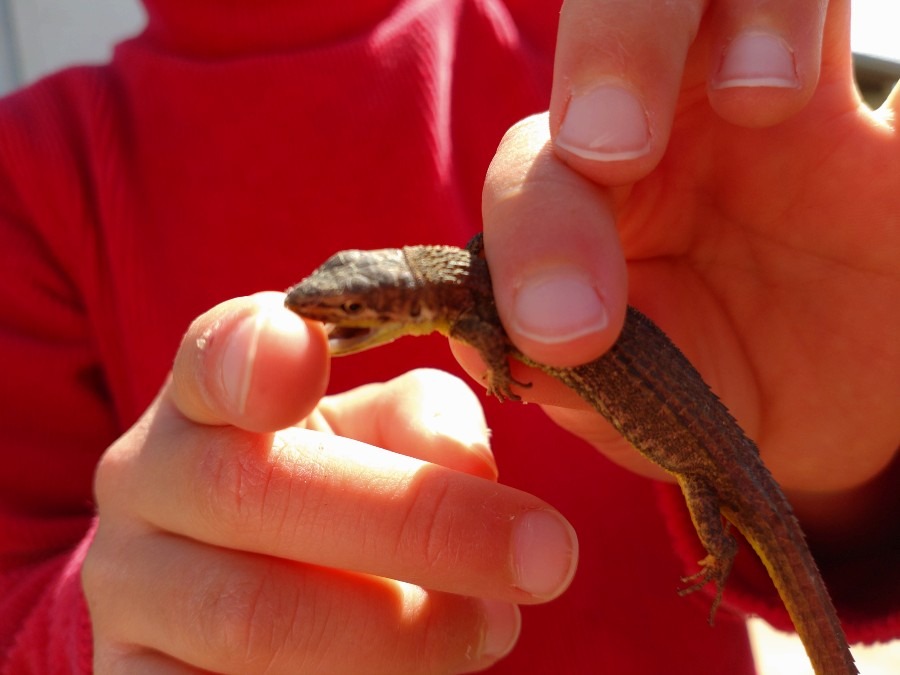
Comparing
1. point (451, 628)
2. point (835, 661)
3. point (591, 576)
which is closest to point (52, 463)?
point (451, 628)

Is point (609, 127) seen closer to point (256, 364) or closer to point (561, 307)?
point (561, 307)

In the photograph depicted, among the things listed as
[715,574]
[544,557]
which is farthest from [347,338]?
[715,574]

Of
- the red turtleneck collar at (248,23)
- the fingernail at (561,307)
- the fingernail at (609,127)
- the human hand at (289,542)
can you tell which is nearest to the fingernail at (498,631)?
the human hand at (289,542)

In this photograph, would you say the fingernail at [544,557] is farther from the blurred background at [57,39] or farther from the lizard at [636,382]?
the blurred background at [57,39]

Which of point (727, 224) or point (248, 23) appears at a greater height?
point (248, 23)

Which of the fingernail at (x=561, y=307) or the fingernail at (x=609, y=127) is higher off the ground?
the fingernail at (x=609, y=127)

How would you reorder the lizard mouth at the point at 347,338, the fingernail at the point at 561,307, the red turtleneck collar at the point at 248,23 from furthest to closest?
the red turtleneck collar at the point at 248,23
the lizard mouth at the point at 347,338
the fingernail at the point at 561,307

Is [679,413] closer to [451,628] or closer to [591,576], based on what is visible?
[451,628]
